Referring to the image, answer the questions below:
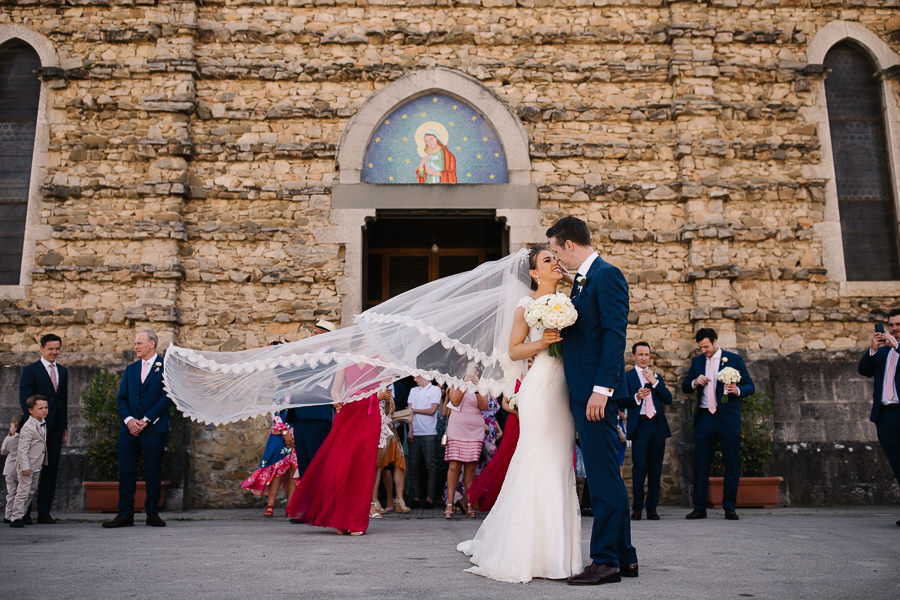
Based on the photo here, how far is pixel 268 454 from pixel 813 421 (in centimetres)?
765

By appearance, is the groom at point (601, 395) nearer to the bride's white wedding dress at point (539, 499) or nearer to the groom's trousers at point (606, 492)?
the groom's trousers at point (606, 492)

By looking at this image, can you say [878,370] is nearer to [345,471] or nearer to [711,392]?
[711,392]

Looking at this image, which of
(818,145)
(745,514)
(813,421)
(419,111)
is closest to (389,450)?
(745,514)

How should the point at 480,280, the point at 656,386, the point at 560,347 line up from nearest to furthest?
1. the point at 560,347
2. the point at 480,280
3. the point at 656,386

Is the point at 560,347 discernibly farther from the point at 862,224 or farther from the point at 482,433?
the point at 862,224

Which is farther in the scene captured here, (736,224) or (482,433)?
(736,224)

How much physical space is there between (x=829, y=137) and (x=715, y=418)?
5.34m

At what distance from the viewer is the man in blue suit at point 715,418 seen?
9.33m

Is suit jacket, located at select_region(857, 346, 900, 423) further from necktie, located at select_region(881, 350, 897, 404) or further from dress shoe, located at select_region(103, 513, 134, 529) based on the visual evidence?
dress shoe, located at select_region(103, 513, 134, 529)

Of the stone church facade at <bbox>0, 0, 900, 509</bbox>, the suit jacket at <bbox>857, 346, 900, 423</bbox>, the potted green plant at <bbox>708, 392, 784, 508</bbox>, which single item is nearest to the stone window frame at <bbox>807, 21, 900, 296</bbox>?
the stone church facade at <bbox>0, 0, 900, 509</bbox>

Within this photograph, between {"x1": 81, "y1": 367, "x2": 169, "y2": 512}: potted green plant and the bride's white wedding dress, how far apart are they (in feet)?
21.2

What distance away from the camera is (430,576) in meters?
5.02

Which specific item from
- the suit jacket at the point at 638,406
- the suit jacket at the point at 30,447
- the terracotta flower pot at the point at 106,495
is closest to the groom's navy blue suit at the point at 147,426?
the suit jacket at the point at 30,447

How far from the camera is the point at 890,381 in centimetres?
827
